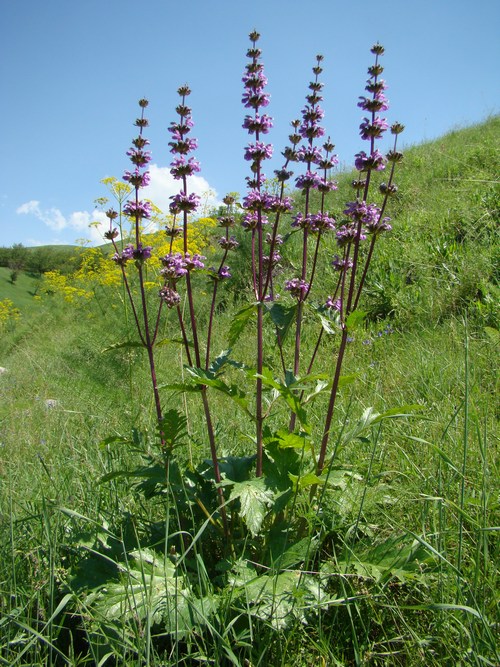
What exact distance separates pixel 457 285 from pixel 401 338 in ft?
3.02

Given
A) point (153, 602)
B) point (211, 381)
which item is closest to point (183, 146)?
point (211, 381)

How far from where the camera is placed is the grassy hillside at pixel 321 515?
144 centimetres

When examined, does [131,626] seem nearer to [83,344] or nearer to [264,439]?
[264,439]

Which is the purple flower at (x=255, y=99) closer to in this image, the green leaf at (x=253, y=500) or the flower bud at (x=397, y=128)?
the flower bud at (x=397, y=128)

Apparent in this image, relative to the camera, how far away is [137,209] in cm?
223

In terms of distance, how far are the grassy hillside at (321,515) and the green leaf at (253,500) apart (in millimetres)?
162

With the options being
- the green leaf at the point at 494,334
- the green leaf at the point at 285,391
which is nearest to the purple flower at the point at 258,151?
the green leaf at the point at 285,391

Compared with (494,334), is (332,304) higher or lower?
higher

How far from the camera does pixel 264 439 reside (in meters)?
2.01

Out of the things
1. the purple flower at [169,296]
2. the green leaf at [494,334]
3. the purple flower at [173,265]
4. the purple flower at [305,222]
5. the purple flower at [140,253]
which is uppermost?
the purple flower at [305,222]

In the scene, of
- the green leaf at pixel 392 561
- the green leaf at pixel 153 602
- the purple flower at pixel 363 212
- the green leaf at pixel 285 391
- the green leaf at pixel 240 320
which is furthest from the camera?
the purple flower at pixel 363 212

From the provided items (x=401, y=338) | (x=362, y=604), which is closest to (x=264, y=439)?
(x=362, y=604)

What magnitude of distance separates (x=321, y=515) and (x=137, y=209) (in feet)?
5.17

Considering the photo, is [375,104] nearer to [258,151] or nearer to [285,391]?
[258,151]
